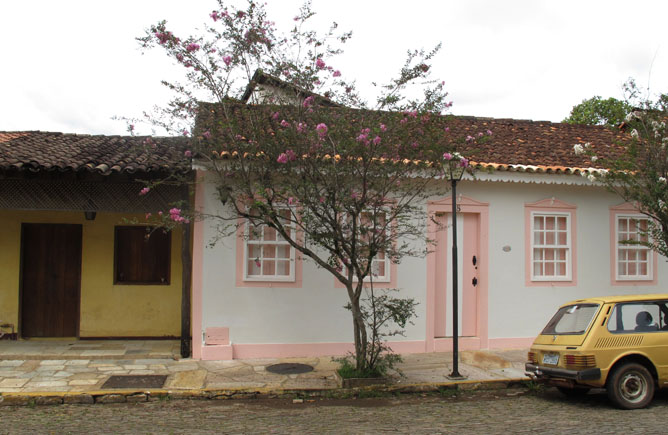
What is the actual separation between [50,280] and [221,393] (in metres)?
5.04

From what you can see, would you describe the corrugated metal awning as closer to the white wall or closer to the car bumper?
the white wall

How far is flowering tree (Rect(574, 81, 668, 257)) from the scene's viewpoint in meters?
8.92

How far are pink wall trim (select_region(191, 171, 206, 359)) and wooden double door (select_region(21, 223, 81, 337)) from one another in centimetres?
282

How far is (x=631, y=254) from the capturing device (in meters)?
11.1

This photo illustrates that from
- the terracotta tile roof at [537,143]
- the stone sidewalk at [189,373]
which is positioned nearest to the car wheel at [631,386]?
the stone sidewalk at [189,373]

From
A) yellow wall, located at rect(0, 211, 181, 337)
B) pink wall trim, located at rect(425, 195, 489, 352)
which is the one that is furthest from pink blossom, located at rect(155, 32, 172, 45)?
pink wall trim, located at rect(425, 195, 489, 352)

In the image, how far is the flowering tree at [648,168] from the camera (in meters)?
8.92

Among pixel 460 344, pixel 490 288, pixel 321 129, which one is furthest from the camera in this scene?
pixel 490 288

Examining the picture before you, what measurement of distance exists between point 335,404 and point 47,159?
5614 millimetres

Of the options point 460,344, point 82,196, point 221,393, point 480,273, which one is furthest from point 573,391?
point 82,196

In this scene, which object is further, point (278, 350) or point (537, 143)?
point (537, 143)

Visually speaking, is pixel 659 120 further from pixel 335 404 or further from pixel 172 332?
pixel 172 332

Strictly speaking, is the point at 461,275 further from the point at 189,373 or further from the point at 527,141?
the point at 189,373

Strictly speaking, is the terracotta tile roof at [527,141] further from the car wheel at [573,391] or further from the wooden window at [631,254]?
the car wheel at [573,391]
